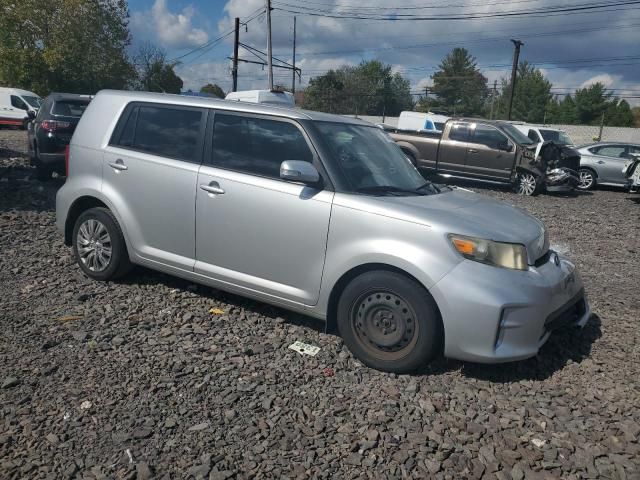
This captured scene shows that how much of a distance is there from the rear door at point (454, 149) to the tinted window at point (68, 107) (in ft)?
29.8

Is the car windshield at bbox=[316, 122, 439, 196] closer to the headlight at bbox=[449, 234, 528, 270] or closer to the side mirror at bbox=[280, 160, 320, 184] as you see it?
the side mirror at bbox=[280, 160, 320, 184]

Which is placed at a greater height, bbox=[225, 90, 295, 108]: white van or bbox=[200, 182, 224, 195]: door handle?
bbox=[225, 90, 295, 108]: white van

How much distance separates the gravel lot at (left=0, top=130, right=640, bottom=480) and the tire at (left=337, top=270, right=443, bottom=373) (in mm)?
133

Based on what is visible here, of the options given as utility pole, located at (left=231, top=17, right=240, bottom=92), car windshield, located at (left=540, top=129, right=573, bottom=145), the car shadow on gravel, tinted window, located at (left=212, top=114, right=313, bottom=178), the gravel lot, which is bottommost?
the gravel lot

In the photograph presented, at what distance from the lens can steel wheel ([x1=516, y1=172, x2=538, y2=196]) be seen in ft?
47.2

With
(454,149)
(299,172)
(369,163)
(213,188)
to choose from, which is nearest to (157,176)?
(213,188)

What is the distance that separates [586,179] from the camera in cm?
1708

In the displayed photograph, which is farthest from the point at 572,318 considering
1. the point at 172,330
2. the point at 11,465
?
the point at 11,465

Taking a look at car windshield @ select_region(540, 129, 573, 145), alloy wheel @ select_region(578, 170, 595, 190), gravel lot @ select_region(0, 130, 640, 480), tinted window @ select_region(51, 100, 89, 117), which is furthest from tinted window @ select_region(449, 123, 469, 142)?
gravel lot @ select_region(0, 130, 640, 480)

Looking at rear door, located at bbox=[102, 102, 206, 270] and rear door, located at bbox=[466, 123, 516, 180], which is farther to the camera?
rear door, located at bbox=[466, 123, 516, 180]

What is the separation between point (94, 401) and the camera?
3418 mm

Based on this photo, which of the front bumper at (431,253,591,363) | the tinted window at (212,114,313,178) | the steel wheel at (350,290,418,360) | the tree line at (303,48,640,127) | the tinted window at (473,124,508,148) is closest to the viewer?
the front bumper at (431,253,591,363)

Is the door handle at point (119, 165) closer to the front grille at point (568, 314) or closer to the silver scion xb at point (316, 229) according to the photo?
the silver scion xb at point (316, 229)

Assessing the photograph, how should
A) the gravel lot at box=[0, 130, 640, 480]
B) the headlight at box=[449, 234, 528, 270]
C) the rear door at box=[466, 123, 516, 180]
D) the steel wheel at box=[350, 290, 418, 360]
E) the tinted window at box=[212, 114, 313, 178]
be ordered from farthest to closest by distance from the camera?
the rear door at box=[466, 123, 516, 180], the tinted window at box=[212, 114, 313, 178], the steel wheel at box=[350, 290, 418, 360], the headlight at box=[449, 234, 528, 270], the gravel lot at box=[0, 130, 640, 480]
